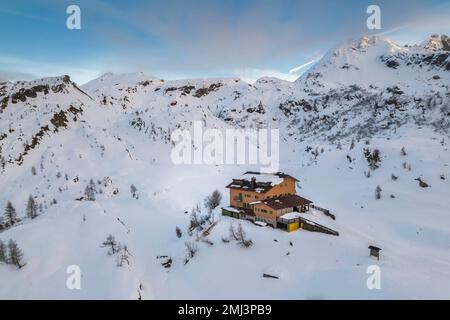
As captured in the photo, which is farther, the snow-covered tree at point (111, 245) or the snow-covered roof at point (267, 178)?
the snow-covered roof at point (267, 178)

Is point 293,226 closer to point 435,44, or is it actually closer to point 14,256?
point 14,256

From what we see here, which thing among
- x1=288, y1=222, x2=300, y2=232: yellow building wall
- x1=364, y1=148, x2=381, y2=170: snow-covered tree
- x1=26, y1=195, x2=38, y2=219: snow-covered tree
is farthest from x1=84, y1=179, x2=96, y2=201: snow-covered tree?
x1=364, y1=148, x2=381, y2=170: snow-covered tree

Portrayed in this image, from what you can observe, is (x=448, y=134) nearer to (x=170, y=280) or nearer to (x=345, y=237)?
(x=345, y=237)

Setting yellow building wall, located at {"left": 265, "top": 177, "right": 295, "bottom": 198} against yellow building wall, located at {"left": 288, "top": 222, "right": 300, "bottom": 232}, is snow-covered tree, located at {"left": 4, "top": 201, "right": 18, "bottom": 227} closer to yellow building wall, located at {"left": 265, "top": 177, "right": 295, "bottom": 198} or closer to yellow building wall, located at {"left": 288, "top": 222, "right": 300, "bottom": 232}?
yellow building wall, located at {"left": 265, "top": 177, "right": 295, "bottom": 198}

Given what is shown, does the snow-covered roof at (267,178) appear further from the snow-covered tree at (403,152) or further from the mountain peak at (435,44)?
the mountain peak at (435,44)

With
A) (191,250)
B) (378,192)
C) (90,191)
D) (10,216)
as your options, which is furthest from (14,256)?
(378,192)

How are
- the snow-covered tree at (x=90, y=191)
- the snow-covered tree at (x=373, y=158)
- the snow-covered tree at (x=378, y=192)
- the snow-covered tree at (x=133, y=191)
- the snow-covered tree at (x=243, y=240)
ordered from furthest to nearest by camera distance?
the snow-covered tree at (x=133, y=191) < the snow-covered tree at (x=373, y=158) < the snow-covered tree at (x=90, y=191) < the snow-covered tree at (x=378, y=192) < the snow-covered tree at (x=243, y=240)

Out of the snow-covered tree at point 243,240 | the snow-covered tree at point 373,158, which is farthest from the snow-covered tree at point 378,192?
the snow-covered tree at point 243,240
